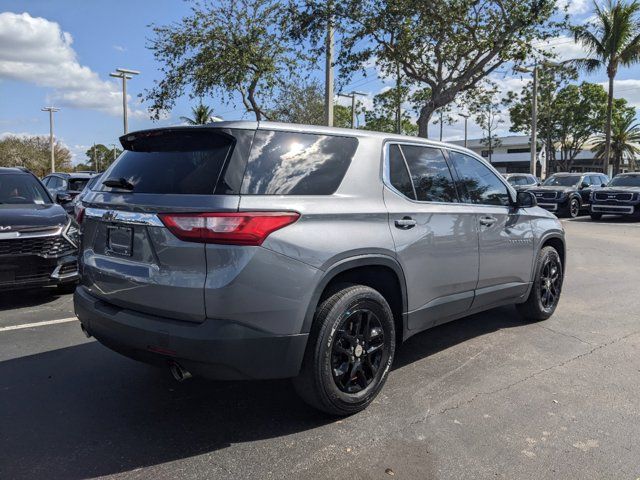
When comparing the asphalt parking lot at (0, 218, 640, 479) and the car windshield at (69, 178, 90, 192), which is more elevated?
the car windshield at (69, 178, 90, 192)

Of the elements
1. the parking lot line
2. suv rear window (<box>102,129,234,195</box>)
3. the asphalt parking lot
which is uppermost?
suv rear window (<box>102,129,234,195</box>)

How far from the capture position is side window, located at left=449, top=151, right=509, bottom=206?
14.8 ft

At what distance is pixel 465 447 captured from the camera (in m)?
3.07

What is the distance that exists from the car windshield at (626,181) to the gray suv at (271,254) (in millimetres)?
17673

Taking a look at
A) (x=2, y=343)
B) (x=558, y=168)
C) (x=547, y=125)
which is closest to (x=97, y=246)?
(x=2, y=343)

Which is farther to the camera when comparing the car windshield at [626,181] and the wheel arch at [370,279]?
the car windshield at [626,181]

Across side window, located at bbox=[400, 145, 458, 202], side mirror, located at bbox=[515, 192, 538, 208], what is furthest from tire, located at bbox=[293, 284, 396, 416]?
side mirror, located at bbox=[515, 192, 538, 208]

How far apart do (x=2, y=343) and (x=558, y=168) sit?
189 ft

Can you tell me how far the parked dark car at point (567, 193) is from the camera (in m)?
19.2

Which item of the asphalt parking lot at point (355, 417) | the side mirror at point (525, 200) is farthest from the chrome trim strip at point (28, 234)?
the side mirror at point (525, 200)

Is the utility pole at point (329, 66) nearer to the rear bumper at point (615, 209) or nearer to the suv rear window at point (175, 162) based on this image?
the rear bumper at point (615, 209)

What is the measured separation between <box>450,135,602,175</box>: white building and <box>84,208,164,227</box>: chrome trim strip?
191 feet

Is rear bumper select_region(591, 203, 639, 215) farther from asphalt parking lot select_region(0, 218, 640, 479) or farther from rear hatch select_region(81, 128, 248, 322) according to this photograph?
rear hatch select_region(81, 128, 248, 322)

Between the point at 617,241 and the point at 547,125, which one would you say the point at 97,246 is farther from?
the point at 547,125
